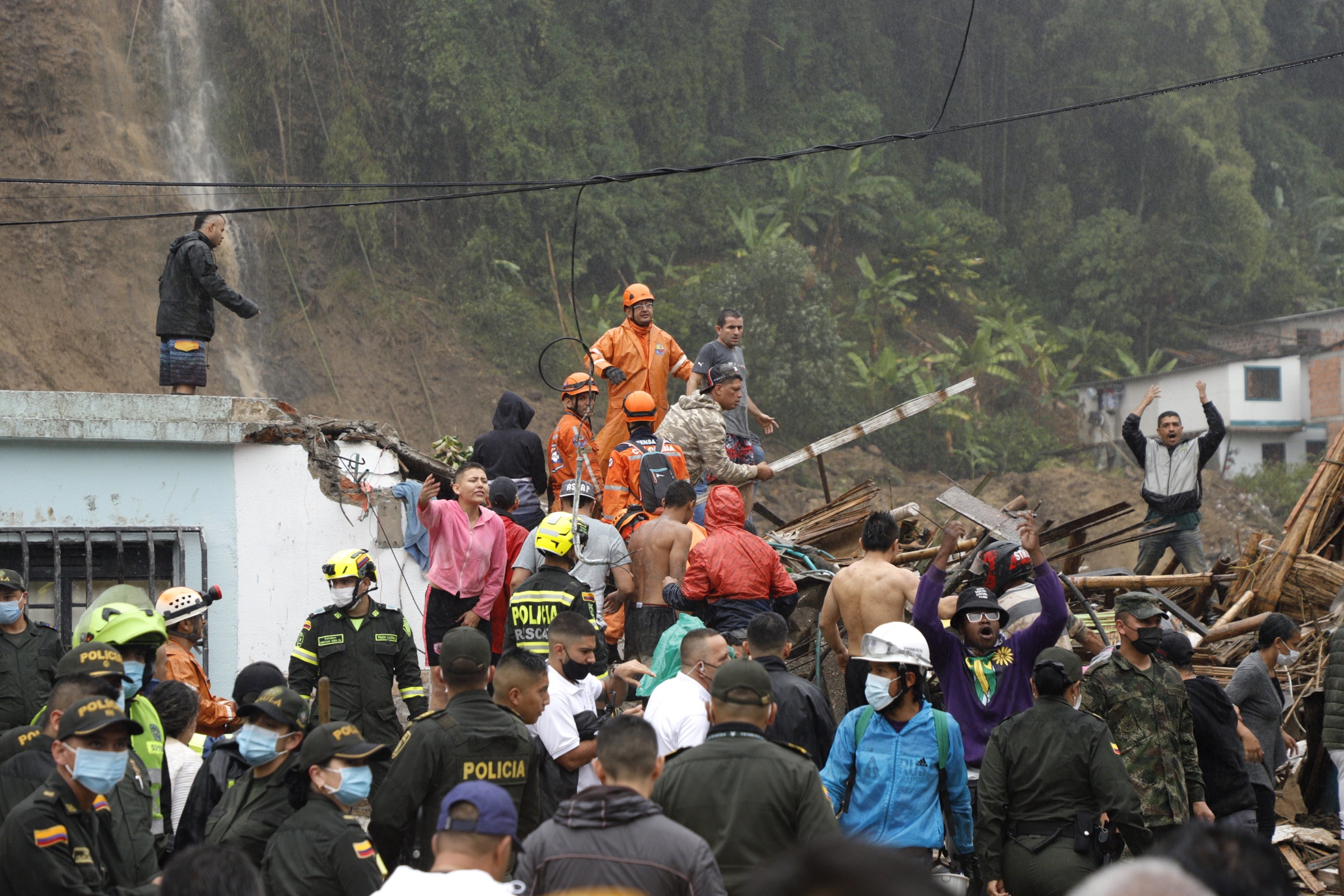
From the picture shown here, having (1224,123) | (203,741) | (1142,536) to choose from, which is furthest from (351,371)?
(1224,123)

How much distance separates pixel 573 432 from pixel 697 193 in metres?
31.3

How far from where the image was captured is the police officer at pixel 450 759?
15.5 feet

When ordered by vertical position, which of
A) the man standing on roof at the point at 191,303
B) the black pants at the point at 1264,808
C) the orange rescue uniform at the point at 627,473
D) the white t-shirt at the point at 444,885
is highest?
the man standing on roof at the point at 191,303

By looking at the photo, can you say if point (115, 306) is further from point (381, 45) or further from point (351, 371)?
point (381, 45)

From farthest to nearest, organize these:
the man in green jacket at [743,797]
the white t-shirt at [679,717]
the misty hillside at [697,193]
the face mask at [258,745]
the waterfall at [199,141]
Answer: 1. the waterfall at [199,141]
2. the misty hillside at [697,193]
3. the white t-shirt at [679,717]
4. the face mask at [258,745]
5. the man in green jacket at [743,797]

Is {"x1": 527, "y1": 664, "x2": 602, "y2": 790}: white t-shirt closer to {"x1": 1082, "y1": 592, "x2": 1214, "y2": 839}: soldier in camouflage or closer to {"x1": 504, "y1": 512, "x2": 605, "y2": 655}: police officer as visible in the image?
{"x1": 504, "y1": 512, "x2": 605, "y2": 655}: police officer

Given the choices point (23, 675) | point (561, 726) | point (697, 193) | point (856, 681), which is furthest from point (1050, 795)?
point (697, 193)

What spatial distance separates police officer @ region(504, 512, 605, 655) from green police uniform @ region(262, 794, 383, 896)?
7.71 ft

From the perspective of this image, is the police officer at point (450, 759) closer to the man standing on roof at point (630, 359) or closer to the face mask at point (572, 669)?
the face mask at point (572, 669)

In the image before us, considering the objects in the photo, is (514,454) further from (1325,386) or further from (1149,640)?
(1325,386)

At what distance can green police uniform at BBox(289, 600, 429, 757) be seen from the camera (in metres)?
6.92

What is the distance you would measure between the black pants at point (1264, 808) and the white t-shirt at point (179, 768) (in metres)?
5.75

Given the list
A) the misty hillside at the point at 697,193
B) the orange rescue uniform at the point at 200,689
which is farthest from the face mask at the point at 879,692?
the misty hillside at the point at 697,193

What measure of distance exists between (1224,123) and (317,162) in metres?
31.5
